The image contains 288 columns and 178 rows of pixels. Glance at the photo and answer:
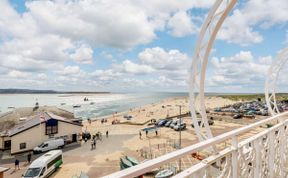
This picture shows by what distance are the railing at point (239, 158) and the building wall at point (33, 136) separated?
84.8 feet

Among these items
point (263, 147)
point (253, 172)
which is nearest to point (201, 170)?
point (253, 172)

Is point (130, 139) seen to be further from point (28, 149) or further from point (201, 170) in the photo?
point (201, 170)

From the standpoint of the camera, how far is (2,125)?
28.3m

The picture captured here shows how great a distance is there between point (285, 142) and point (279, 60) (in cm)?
429

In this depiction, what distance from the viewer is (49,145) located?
2352 cm

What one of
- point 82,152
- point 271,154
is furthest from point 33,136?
point 271,154

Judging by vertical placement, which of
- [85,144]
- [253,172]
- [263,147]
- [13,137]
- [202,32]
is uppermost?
[202,32]

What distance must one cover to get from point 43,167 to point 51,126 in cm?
1058

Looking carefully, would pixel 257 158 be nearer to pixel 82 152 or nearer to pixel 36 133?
pixel 82 152

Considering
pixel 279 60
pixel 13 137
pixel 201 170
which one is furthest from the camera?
pixel 13 137

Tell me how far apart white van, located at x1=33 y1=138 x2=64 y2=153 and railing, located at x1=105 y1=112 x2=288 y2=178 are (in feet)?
79.2

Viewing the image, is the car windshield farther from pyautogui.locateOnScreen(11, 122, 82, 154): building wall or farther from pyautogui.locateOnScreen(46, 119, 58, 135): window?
pyautogui.locateOnScreen(46, 119, 58, 135): window

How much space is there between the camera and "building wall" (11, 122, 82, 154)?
75.3ft

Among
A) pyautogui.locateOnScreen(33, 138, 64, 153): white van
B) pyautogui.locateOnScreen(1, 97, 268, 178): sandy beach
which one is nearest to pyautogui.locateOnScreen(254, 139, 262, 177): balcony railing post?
pyautogui.locateOnScreen(1, 97, 268, 178): sandy beach
